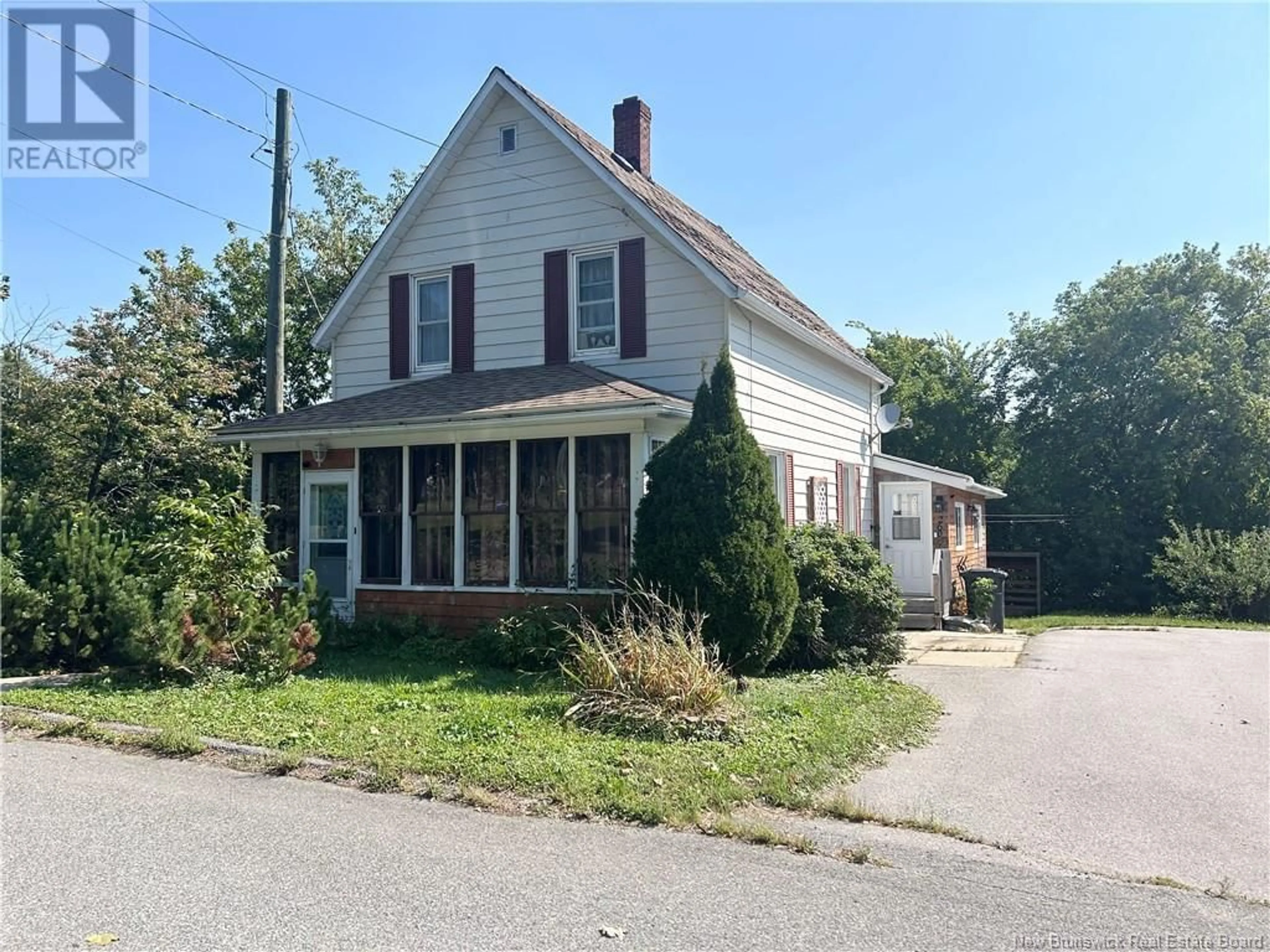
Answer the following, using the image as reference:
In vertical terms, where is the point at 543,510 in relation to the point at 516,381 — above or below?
below

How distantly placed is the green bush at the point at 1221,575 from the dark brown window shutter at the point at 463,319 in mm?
17765

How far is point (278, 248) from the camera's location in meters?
14.8

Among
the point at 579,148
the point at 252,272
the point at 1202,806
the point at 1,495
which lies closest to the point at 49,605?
the point at 1,495

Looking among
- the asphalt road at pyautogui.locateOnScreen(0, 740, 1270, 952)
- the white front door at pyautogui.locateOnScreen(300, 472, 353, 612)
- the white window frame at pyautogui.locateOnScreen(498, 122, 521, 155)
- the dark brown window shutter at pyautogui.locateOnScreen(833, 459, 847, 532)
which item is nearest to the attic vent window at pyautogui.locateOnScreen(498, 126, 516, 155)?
the white window frame at pyautogui.locateOnScreen(498, 122, 521, 155)

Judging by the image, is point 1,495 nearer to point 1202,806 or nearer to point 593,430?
point 593,430

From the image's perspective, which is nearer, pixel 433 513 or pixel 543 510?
pixel 543 510

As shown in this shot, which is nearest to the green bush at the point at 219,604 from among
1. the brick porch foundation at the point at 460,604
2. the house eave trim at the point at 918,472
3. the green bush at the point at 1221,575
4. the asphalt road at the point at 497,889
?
the brick porch foundation at the point at 460,604

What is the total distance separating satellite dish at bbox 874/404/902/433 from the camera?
1852 centimetres

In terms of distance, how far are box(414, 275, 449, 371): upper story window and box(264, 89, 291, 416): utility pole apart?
210cm

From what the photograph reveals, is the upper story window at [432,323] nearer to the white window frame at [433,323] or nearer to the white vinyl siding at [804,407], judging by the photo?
the white window frame at [433,323]

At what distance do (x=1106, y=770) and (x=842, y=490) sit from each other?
9.65m

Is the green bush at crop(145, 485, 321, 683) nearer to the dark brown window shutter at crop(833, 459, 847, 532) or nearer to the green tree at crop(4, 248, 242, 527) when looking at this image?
the green tree at crop(4, 248, 242, 527)

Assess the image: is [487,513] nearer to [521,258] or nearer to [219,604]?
[219,604]

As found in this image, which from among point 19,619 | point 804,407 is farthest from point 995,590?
point 19,619
